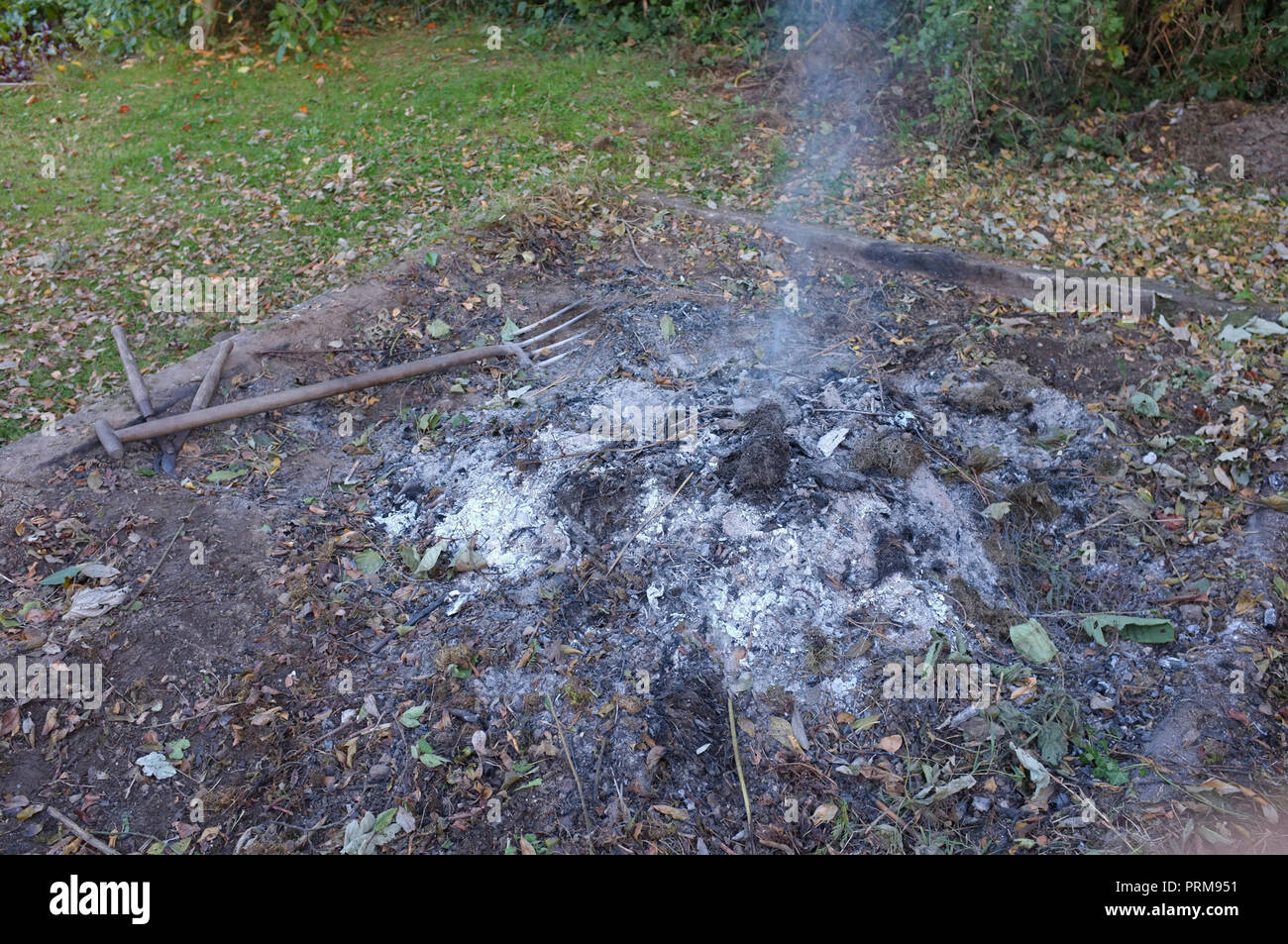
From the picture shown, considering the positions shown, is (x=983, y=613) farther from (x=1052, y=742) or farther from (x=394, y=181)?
(x=394, y=181)

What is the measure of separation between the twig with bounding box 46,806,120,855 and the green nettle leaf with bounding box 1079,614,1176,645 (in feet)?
13.8

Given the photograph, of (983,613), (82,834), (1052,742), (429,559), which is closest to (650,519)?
(429,559)

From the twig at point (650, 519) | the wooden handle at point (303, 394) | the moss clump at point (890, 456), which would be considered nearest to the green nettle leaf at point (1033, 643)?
the moss clump at point (890, 456)

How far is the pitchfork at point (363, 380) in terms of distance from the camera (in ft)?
15.8

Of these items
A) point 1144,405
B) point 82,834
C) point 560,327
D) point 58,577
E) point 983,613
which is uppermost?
point 560,327

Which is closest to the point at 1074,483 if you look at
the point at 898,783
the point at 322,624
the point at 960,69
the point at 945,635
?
the point at 945,635

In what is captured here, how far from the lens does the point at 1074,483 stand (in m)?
4.73

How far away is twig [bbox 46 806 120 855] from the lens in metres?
3.27

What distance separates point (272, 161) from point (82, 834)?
Answer: 6340 mm

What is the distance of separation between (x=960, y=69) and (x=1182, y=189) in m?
2.08

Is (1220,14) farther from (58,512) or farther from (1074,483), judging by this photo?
(58,512)

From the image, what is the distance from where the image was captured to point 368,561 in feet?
14.4

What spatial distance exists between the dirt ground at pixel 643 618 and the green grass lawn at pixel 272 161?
1.31 m

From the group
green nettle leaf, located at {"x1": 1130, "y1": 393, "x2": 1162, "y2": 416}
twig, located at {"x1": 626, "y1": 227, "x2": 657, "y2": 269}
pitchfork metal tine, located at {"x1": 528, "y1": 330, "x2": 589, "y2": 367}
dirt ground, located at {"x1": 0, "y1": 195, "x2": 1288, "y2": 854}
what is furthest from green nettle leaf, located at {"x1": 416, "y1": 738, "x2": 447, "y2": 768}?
green nettle leaf, located at {"x1": 1130, "y1": 393, "x2": 1162, "y2": 416}
